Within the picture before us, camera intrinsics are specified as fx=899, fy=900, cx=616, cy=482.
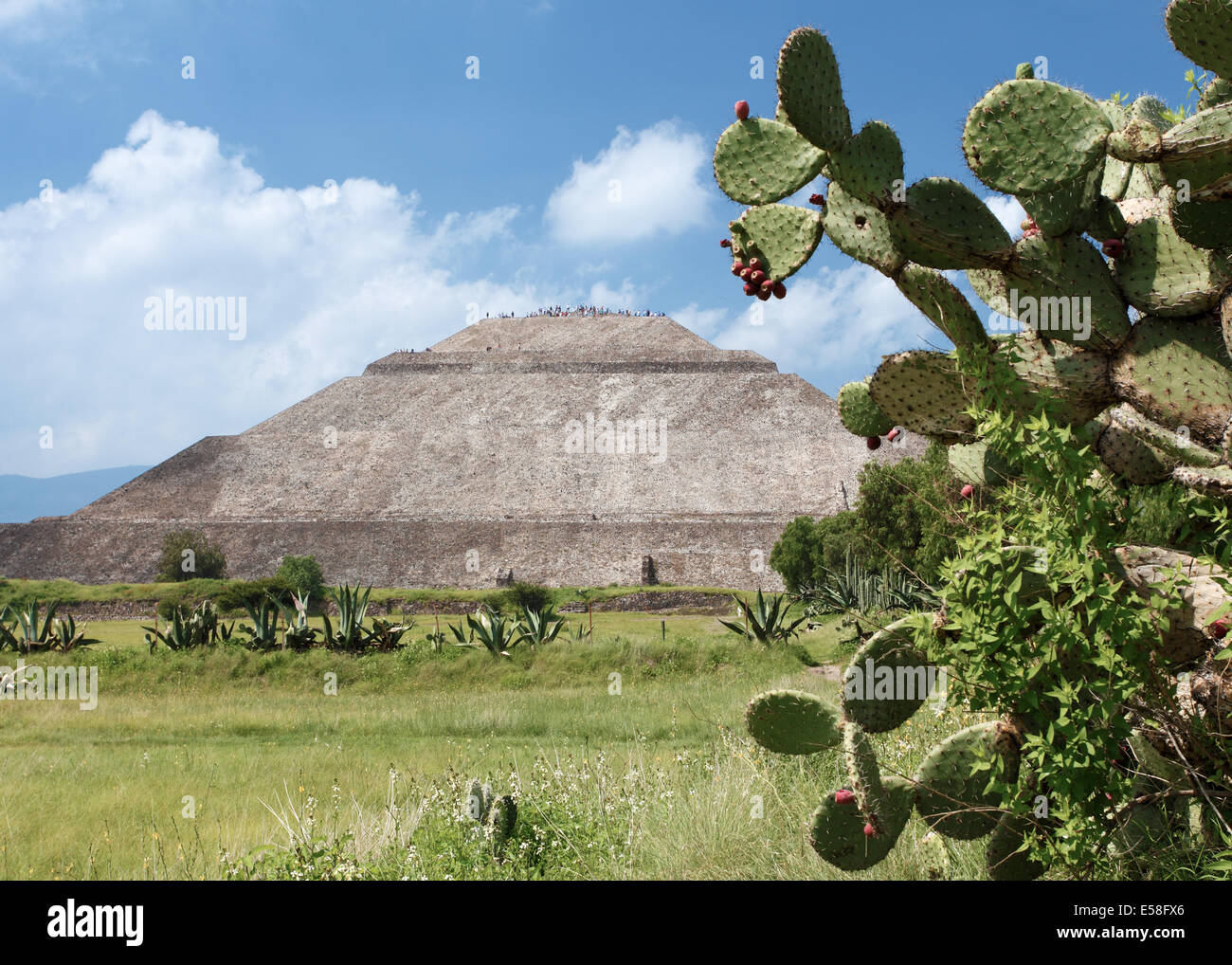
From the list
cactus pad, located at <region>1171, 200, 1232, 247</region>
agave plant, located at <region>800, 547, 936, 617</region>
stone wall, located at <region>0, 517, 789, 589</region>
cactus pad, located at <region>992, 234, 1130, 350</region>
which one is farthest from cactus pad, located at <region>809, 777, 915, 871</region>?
stone wall, located at <region>0, 517, 789, 589</region>

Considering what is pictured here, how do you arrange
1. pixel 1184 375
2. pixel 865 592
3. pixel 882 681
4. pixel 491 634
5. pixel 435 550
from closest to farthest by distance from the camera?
pixel 1184 375 → pixel 882 681 → pixel 491 634 → pixel 865 592 → pixel 435 550

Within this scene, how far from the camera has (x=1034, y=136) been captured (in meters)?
3.23

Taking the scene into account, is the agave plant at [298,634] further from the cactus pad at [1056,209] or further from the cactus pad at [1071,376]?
the cactus pad at [1056,209]

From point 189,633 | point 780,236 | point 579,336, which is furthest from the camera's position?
point 579,336

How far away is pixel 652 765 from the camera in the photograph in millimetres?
6121

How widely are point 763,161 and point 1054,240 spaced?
1145 mm

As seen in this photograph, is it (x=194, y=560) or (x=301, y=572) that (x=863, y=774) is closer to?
(x=301, y=572)

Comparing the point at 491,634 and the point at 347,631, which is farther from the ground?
the point at 347,631

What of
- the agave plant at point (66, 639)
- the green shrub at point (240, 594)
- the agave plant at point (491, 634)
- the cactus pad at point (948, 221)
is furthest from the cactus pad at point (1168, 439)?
the green shrub at point (240, 594)

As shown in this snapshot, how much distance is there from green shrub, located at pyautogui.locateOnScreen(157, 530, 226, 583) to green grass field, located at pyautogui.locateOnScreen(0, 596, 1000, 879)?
3127cm

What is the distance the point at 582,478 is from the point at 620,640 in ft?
145

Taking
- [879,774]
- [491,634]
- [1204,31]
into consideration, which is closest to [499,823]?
[879,774]
